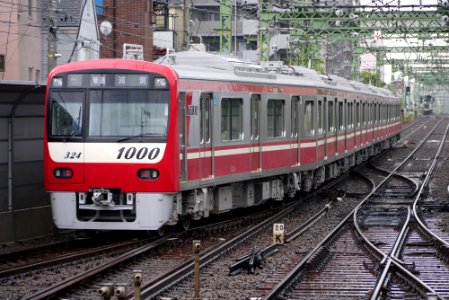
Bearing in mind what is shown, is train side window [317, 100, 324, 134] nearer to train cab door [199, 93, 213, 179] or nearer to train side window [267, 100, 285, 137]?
train side window [267, 100, 285, 137]

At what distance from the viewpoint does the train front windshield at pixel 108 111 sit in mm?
13188

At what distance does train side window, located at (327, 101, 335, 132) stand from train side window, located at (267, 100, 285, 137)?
4710 millimetres

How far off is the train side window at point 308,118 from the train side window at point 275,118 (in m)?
1.78

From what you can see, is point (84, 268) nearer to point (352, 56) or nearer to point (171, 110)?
point (171, 110)

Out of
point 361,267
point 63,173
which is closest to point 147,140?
point 63,173

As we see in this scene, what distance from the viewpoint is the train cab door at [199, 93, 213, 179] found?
1426 centimetres

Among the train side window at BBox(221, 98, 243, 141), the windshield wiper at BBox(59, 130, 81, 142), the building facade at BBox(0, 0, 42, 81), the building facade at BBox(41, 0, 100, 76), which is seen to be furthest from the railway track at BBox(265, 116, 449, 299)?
the building facade at BBox(0, 0, 42, 81)

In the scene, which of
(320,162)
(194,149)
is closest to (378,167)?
(320,162)

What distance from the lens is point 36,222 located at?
1449 centimetres

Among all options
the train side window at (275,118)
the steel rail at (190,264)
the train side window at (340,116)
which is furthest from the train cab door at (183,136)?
the train side window at (340,116)

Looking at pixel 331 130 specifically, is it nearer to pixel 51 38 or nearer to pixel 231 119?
pixel 51 38

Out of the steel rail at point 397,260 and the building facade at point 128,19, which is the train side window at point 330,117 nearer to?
the steel rail at point 397,260

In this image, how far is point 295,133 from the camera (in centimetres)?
1925

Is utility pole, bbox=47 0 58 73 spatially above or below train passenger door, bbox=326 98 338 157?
above
